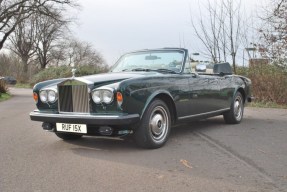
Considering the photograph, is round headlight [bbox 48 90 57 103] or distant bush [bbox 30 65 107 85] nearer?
round headlight [bbox 48 90 57 103]

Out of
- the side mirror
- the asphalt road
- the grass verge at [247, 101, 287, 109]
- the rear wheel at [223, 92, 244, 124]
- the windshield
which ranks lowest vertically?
the grass verge at [247, 101, 287, 109]

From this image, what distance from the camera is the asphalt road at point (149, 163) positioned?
13.8 ft

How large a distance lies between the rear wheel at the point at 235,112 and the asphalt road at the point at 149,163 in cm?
110

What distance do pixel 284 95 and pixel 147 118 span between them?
34.4 ft

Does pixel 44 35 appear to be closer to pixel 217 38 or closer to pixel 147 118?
pixel 217 38

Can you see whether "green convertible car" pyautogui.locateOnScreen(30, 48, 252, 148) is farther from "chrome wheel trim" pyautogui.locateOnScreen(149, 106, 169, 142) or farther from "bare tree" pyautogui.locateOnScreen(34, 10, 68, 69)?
"bare tree" pyautogui.locateOnScreen(34, 10, 68, 69)

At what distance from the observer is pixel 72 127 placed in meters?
5.80

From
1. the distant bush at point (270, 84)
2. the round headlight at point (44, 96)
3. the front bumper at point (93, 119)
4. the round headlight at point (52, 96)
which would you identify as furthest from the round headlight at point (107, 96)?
the distant bush at point (270, 84)

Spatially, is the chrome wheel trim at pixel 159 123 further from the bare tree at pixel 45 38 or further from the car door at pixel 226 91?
the bare tree at pixel 45 38

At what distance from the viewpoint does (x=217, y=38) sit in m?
18.4

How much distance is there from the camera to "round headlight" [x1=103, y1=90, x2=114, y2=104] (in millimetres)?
5493

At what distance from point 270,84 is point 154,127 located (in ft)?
34.9

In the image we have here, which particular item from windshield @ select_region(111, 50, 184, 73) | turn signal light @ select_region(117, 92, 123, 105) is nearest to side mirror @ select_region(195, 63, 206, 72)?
windshield @ select_region(111, 50, 184, 73)

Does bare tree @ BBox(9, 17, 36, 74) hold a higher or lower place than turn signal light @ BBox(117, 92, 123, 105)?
higher
